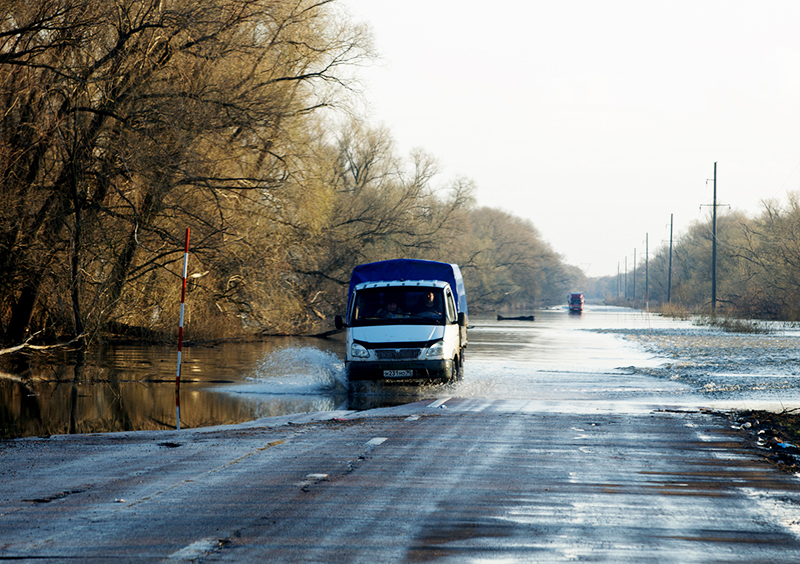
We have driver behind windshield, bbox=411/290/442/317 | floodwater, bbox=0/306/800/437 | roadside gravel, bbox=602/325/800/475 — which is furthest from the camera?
driver behind windshield, bbox=411/290/442/317

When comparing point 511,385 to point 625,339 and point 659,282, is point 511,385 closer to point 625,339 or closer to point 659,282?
point 625,339

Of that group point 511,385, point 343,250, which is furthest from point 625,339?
point 511,385

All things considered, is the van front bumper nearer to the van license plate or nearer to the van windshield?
the van license plate

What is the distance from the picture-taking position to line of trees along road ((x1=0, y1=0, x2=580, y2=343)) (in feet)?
64.7

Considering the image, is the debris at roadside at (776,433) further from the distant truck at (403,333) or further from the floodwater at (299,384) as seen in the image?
the distant truck at (403,333)

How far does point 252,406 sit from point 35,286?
11.6 metres

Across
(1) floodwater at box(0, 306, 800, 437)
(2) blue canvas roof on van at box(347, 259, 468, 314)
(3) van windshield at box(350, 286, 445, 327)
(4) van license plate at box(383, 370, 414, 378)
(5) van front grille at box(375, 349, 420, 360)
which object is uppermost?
(2) blue canvas roof on van at box(347, 259, 468, 314)

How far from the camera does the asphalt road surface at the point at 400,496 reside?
4.59 metres

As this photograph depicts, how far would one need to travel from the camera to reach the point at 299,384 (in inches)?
651

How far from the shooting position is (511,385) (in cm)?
1634

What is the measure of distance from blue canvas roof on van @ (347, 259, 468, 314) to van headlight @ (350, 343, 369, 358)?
13.4 ft

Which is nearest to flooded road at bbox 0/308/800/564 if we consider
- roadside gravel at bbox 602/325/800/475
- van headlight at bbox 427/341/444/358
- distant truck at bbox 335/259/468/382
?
roadside gravel at bbox 602/325/800/475

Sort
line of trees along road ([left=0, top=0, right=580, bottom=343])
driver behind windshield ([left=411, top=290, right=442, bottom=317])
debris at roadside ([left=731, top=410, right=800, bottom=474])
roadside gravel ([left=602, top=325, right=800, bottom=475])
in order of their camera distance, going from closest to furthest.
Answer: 1. debris at roadside ([left=731, top=410, right=800, bottom=474])
2. roadside gravel ([left=602, top=325, right=800, bottom=475])
3. driver behind windshield ([left=411, top=290, right=442, bottom=317])
4. line of trees along road ([left=0, top=0, right=580, bottom=343])

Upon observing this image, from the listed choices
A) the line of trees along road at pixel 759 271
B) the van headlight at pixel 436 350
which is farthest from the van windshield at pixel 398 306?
the line of trees along road at pixel 759 271
